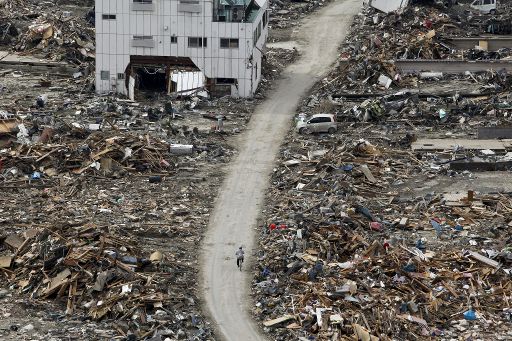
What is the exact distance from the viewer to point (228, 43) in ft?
198

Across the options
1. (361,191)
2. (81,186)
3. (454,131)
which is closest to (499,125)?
(454,131)

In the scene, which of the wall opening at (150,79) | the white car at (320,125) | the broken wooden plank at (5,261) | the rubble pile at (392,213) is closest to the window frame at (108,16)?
the wall opening at (150,79)

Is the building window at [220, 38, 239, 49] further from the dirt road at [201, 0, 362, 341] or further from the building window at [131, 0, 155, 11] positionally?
the building window at [131, 0, 155, 11]

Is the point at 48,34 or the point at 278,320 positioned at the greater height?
the point at 48,34

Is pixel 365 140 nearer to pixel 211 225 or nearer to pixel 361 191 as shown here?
pixel 361 191

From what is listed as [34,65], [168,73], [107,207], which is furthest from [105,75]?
[107,207]

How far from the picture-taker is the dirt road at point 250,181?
126 feet

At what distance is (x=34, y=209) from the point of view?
45.3 metres

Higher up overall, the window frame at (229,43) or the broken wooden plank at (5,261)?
the window frame at (229,43)

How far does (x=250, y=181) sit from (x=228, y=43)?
39.6 ft

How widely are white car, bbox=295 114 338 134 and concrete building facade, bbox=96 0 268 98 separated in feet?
20.0

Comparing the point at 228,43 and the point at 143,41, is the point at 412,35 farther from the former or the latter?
the point at 143,41

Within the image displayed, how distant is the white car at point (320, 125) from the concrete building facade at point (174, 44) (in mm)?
6092

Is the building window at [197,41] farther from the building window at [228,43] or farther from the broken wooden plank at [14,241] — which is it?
the broken wooden plank at [14,241]
